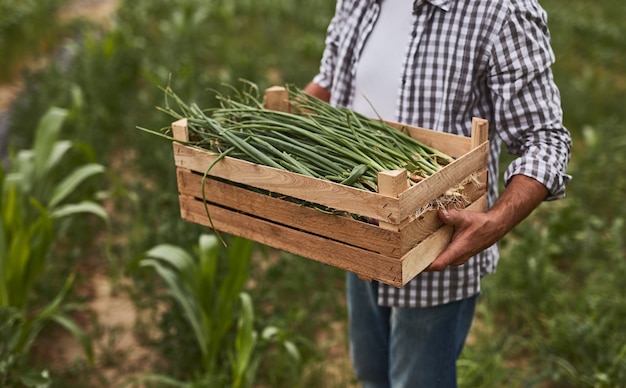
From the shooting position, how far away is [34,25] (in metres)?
6.03

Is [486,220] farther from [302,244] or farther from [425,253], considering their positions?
[302,244]

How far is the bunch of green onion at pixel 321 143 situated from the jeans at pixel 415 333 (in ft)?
1.32

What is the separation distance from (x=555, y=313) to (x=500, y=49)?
169cm

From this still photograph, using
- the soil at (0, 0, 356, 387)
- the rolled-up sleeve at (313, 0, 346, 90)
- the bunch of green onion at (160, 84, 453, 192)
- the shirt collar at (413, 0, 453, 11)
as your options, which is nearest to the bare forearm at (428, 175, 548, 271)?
the bunch of green onion at (160, 84, 453, 192)

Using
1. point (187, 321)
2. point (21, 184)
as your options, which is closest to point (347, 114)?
point (187, 321)

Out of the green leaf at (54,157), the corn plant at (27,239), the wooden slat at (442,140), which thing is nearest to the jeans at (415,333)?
the wooden slat at (442,140)

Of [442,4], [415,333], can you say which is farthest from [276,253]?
[442,4]

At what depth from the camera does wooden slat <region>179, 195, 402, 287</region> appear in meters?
1.49

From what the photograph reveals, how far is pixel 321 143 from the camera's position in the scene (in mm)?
1688

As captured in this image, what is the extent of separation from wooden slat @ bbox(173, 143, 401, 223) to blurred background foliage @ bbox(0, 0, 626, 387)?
4.14 ft

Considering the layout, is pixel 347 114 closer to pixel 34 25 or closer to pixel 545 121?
pixel 545 121

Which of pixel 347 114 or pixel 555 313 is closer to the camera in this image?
pixel 347 114

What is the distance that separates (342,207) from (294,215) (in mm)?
144

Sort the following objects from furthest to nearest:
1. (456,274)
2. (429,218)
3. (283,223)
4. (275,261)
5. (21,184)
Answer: (275,261)
(21,184)
(456,274)
(283,223)
(429,218)
